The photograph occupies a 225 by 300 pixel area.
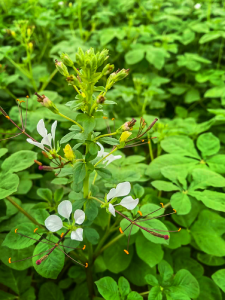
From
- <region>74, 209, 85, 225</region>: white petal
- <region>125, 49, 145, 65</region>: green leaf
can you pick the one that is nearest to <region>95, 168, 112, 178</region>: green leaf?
<region>74, 209, 85, 225</region>: white petal

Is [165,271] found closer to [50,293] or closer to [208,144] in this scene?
[50,293]

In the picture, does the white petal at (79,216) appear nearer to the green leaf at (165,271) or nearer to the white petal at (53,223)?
the white petal at (53,223)

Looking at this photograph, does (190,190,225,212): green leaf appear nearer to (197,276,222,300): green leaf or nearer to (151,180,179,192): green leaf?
(151,180,179,192): green leaf

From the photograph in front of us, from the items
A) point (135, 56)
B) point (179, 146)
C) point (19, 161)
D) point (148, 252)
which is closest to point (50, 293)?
point (148, 252)

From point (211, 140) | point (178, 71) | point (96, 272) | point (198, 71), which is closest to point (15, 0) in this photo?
point (178, 71)

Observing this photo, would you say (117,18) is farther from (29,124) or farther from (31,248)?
(31,248)
